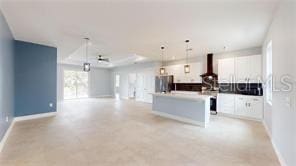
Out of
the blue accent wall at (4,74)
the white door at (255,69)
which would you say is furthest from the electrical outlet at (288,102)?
the blue accent wall at (4,74)

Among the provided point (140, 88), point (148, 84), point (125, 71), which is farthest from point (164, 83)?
point (125, 71)

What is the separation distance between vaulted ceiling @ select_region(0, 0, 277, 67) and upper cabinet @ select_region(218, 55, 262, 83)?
943 mm

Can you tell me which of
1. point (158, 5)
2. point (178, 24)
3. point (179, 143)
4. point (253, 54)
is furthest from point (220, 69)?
point (158, 5)

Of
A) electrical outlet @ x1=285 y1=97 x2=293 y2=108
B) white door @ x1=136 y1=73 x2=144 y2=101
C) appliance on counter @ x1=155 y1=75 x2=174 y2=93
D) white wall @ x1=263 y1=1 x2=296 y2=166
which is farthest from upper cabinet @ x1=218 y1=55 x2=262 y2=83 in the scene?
white door @ x1=136 y1=73 x2=144 y2=101

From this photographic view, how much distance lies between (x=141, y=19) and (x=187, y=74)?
5.19 meters

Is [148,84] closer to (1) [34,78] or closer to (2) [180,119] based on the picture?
(2) [180,119]

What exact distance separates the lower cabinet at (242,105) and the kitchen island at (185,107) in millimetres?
1276

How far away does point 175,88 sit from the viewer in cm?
895

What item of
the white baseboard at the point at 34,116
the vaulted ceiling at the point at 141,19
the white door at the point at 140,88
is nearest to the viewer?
the vaulted ceiling at the point at 141,19

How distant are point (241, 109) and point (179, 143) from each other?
366 centimetres

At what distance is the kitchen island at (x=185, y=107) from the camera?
486 cm

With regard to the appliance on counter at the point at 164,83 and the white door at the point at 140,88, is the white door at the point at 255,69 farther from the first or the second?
the white door at the point at 140,88

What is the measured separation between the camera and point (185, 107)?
17.5 ft

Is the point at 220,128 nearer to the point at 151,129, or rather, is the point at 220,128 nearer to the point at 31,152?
the point at 151,129
